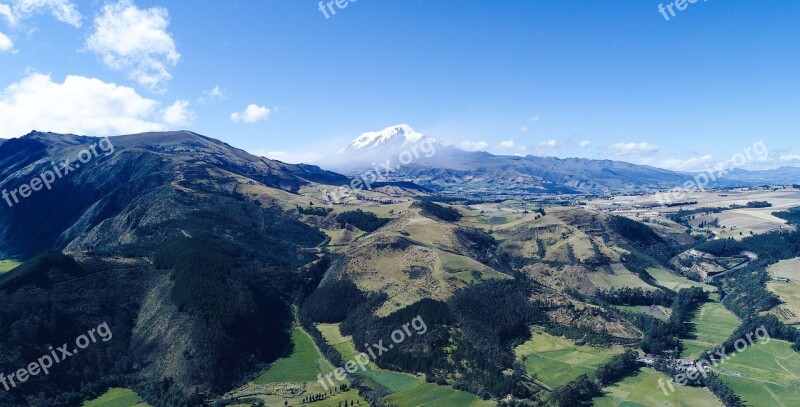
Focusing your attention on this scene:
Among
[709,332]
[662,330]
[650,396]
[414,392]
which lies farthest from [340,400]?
[709,332]

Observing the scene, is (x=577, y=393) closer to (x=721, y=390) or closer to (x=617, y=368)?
(x=617, y=368)

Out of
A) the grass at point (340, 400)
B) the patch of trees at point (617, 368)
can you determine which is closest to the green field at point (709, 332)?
the patch of trees at point (617, 368)

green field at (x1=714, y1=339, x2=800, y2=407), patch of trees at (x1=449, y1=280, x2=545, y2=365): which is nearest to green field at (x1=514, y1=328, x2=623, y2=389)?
patch of trees at (x1=449, y1=280, x2=545, y2=365)

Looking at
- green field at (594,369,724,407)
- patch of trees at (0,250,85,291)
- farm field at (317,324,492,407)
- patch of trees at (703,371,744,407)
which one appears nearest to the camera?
patch of trees at (703,371,744,407)

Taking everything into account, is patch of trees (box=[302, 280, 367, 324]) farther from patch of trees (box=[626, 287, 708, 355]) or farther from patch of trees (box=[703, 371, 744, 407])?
patch of trees (box=[703, 371, 744, 407])

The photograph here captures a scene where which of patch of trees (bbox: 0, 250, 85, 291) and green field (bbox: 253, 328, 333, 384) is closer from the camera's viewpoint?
green field (bbox: 253, 328, 333, 384)

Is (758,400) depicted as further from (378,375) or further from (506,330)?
(378,375)

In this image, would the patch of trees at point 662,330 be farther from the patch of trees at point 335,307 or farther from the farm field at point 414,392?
the patch of trees at point 335,307
